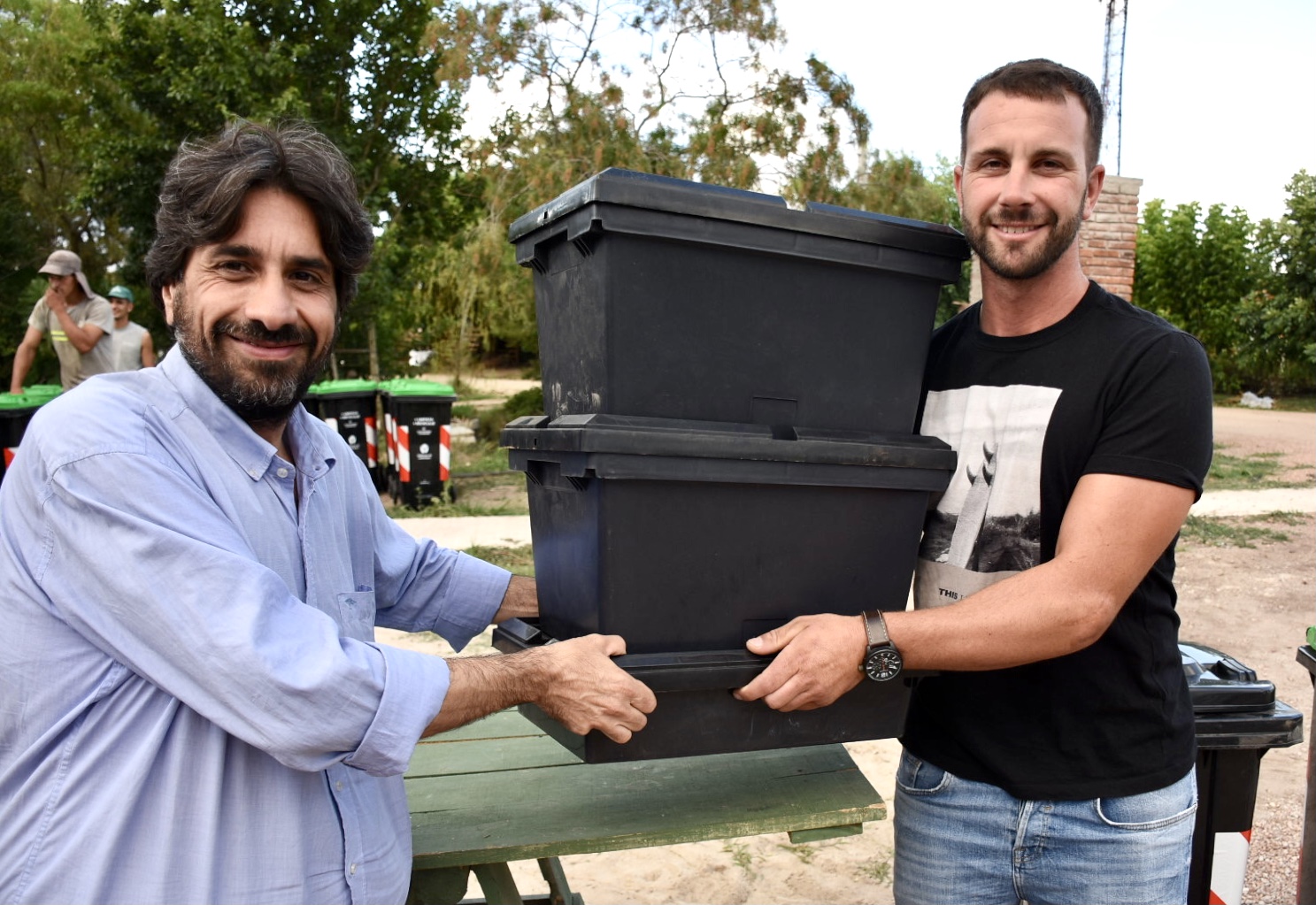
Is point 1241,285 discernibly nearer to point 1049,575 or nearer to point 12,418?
point 12,418

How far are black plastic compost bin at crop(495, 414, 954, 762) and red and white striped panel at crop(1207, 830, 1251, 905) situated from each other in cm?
102

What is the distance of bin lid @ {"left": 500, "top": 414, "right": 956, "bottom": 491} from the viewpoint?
64.2 inches

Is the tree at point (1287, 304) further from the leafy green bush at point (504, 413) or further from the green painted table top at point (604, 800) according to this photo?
the green painted table top at point (604, 800)

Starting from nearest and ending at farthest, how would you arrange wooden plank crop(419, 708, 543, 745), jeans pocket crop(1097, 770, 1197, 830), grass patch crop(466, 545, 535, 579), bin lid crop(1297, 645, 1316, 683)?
1. jeans pocket crop(1097, 770, 1197, 830)
2. bin lid crop(1297, 645, 1316, 683)
3. wooden plank crop(419, 708, 543, 745)
4. grass patch crop(466, 545, 535, 579)

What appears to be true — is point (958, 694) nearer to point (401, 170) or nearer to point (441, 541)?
point (441, 541)

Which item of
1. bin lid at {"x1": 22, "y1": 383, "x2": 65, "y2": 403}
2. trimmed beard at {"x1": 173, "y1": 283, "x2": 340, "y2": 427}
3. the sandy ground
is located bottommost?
the sandy ground

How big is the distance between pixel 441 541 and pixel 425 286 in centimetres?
1458

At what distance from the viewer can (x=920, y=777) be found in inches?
76.8

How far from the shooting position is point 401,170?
15625 millimetres

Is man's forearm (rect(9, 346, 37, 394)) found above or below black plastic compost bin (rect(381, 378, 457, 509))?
above

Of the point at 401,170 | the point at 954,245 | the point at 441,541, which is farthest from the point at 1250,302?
the point at 954,245

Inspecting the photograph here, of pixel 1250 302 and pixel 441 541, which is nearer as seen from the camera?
pixel 441 541

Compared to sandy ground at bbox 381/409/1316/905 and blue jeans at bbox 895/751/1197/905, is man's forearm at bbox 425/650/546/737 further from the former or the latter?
sandy ground at bbox 381/409/1316/905

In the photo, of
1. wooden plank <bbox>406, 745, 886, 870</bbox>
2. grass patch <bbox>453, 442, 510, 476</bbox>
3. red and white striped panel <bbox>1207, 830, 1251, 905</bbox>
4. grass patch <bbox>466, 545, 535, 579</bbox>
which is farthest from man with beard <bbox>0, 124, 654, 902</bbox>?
grass patch <bbox>453, 442, 510, 476</bbox>
